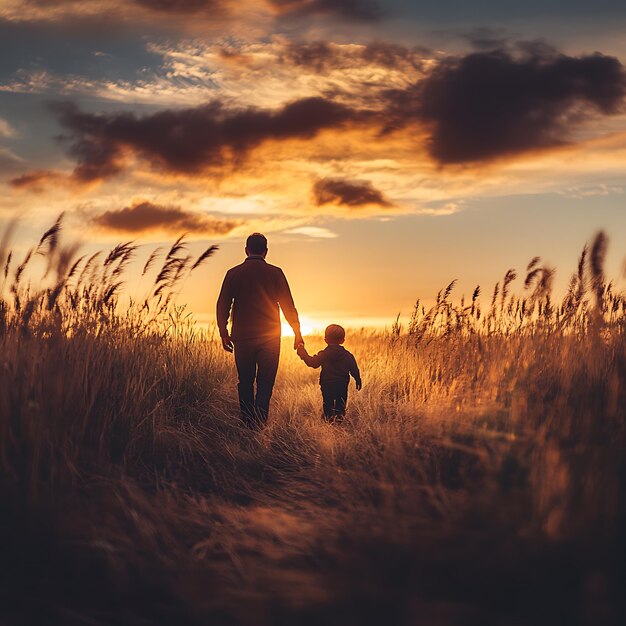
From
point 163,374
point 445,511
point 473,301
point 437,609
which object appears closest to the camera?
point 437,609

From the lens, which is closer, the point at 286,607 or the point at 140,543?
the point at 286,607

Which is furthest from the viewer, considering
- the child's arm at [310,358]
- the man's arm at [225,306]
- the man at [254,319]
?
the child's arm at [310,358]

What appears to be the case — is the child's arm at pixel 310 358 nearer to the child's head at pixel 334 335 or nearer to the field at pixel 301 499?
the child's head at pixel 334 335

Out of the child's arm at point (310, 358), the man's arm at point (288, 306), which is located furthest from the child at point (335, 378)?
the man's arm at point (288, 306)

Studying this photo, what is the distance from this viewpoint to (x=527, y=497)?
3.52 meters

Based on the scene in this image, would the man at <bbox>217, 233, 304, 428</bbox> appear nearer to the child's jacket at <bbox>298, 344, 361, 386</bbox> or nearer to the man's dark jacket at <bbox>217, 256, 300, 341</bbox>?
the man's dark jacket at <bbox>217, 256, 300, 341</bbox>

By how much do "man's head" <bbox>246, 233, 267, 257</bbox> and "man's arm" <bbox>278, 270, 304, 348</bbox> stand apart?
1.07 feet

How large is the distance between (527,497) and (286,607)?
4.70ft

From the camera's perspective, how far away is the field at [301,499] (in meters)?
2.87

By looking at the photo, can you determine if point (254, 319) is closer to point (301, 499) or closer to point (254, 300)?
point (254, 300)

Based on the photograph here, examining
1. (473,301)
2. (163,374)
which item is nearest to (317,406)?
(163,374)

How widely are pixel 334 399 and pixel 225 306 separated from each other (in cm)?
151

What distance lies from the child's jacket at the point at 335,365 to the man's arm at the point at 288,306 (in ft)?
0.60

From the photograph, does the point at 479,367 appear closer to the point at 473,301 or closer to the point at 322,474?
the point at 473,301
